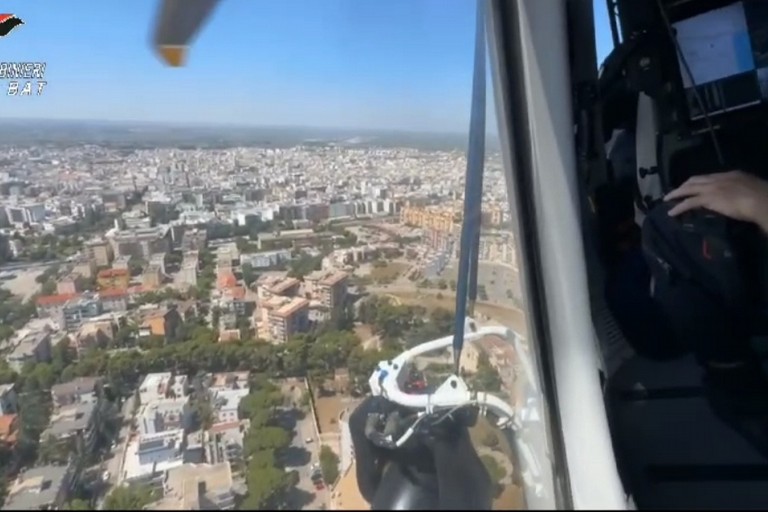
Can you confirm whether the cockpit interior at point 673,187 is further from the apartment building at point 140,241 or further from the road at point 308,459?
the apartment building at point 140,241

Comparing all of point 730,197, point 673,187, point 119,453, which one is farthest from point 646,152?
point 119,453

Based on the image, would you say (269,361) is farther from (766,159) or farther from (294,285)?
(766,159)

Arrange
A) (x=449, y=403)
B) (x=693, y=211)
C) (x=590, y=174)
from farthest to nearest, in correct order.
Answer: (x=590, y=174)
(x=693, y=211)
(x=449, y=403)

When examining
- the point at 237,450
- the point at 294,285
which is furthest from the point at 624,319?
the point at 237,450

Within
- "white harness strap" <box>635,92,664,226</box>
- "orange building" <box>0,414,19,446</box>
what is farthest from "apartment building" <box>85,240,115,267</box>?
"white harness strap" <box>635,92,664,226</box>

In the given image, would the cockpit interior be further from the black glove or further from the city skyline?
the black glove

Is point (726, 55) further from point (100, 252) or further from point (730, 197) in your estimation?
point (100, 252)
